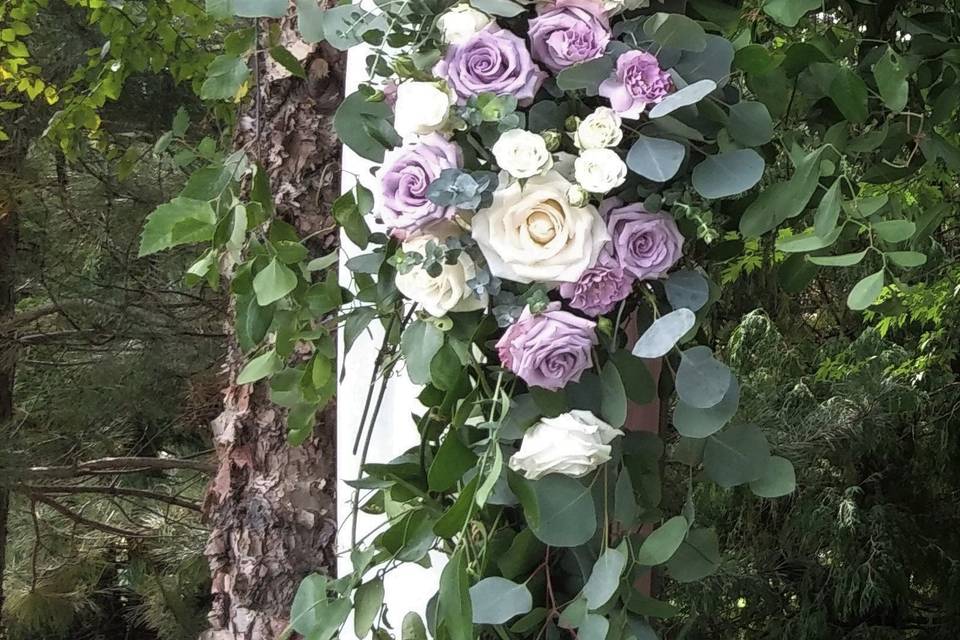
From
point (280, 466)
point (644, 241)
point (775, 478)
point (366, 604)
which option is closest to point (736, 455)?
point (775, 478)

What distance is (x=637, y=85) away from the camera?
481 millimetres

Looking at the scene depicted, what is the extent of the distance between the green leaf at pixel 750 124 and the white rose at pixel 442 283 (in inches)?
6.1

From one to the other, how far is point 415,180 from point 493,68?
7cm

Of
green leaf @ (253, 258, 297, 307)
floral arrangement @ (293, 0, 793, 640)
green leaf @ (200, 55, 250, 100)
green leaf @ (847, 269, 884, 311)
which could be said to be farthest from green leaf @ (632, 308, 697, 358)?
green leaf @ (200, 55, 250, 100)

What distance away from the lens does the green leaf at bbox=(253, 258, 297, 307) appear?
0.57 m

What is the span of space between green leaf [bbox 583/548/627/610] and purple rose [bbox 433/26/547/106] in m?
0.24

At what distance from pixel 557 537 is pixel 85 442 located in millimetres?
3206

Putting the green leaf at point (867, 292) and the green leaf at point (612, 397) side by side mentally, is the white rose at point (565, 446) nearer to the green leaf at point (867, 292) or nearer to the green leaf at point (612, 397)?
the green leaf at point (612, 397)

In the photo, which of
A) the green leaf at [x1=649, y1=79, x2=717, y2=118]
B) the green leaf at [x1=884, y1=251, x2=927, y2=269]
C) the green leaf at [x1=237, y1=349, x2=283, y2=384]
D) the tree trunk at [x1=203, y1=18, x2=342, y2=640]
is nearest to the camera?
the green leaf at [x1=649, y1=79, x2=717, y2=118]

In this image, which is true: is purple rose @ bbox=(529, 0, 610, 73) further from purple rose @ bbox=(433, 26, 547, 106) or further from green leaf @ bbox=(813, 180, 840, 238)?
green leaf @ bbox=(813, 180, 840, 238)

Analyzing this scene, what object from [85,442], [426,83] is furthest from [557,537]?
[85,442]

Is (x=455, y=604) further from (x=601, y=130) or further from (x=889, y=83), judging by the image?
(x=889, y=83)

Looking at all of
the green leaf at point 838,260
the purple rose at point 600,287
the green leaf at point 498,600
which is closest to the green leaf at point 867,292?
the green leaf at point 838,260

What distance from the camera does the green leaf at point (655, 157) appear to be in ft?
1.53
